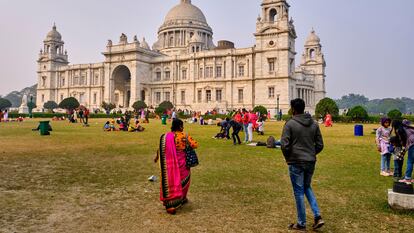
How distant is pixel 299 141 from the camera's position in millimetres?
5004

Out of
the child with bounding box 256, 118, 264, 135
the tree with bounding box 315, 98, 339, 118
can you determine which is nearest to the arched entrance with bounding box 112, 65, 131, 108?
the tree with bounding box 315, 98, 339, 118

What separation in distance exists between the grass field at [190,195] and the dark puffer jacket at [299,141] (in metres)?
1.16

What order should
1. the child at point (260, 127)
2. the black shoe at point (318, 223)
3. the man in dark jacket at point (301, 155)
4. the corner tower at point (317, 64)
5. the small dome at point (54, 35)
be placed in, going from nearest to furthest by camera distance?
the black shoe at point (318, 223)
the man in dark jacket at point (301, 155)
the child at point (260, 127)
the corner tower at point (317, 64)
the small dome at point (54, 35)

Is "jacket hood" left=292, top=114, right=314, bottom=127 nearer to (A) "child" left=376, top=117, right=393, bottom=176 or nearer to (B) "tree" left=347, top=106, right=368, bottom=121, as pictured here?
(A) "child" left=376, top=117, right=393, bottom=176

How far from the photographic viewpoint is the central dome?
258 ft

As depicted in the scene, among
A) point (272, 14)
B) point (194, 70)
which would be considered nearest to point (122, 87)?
point (194, 70)

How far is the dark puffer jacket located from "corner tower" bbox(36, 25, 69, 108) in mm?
81186

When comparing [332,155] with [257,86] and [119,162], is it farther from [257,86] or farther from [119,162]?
[257,86]

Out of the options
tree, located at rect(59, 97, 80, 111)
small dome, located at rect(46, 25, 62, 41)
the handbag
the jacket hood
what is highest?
small dome, located at rect(46, 25, 62, 41)

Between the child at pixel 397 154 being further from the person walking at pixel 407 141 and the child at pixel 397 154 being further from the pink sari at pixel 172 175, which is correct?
the pink sari at pixel 172 175

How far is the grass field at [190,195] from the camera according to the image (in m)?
5.16

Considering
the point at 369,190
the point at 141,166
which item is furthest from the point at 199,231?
the point at 141,166

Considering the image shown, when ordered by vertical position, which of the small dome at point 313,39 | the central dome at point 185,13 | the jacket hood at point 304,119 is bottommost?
the jacket hood at point 304,119

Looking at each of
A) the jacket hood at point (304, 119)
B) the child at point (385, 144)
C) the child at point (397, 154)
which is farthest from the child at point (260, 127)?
the jacket hood at point (304, 119)
